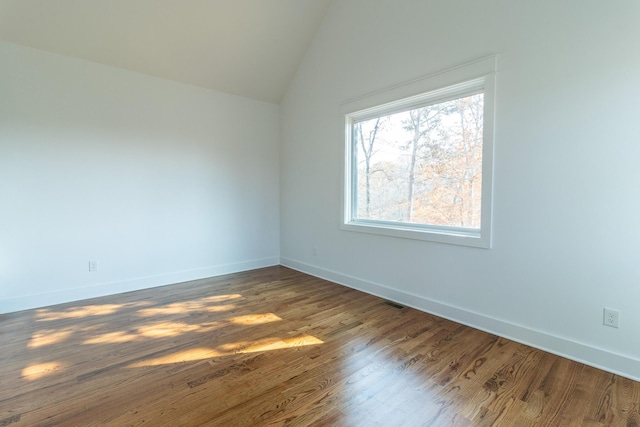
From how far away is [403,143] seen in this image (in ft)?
11.0

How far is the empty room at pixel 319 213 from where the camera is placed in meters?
1.90

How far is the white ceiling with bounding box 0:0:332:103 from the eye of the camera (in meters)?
2.95

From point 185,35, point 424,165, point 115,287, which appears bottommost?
point 115,287

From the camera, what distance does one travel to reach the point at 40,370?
6.69ft

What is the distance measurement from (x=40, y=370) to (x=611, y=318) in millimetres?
3831

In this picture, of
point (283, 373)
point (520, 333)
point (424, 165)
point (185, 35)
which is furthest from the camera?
point (185, 35)

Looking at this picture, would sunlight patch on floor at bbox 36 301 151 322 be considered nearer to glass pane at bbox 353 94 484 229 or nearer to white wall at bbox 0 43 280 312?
white wall at bbox 0 43 280 312

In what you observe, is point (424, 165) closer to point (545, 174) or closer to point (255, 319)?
point (545, 174)

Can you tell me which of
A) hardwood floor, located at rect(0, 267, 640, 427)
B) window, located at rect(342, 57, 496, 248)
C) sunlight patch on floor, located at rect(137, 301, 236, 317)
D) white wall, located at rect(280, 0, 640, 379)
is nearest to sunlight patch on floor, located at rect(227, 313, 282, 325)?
hardwood floor, located at rect(0, 267, 640, 427)

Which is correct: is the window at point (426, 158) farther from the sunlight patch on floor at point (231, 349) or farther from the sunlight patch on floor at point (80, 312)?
the sunlight patch on floor at point (80, 312)

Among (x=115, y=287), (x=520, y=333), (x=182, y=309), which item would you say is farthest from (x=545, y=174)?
(x=115, y=287)

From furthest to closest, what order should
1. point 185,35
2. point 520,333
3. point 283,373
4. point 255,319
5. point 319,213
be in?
point 319,213, point 185,35, point 255,319, point 520,333, point 283,373

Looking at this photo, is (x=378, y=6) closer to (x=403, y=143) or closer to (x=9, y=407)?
(x=403, y=143)

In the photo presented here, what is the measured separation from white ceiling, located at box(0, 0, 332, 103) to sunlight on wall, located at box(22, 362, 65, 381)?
3.03 meters
